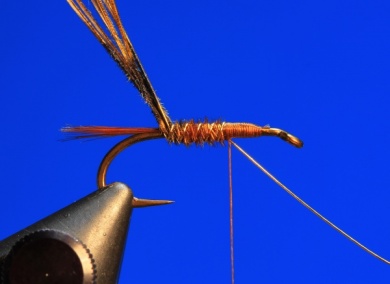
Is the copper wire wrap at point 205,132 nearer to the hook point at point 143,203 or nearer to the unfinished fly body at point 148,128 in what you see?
the unfinished fly body at point 148,128

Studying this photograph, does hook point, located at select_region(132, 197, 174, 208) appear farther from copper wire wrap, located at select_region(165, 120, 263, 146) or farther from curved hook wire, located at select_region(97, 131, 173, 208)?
copper wire wrap, located at select_region(165, 120, 263, 146)

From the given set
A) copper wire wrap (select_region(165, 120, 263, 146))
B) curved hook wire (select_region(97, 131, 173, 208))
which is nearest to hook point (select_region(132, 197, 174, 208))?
curved hook wire (select_region(97, 131, 173, 208))

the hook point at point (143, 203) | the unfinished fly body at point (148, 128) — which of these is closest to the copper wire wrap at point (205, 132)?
the unfinished fly body at point (148, 128)

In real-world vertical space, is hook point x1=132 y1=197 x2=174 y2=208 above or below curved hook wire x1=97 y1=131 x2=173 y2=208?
below

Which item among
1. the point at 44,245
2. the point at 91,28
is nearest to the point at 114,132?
the point at 91,28

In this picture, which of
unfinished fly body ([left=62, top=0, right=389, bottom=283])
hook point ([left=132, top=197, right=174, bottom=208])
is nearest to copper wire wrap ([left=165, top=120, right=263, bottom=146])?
unfinished fly body ([left=62, top=0, right=389, bottom=283])

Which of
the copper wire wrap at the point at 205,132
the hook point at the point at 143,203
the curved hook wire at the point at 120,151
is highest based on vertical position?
the copper wire wrap at the point at 205,132

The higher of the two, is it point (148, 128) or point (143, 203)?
point (148, 128)

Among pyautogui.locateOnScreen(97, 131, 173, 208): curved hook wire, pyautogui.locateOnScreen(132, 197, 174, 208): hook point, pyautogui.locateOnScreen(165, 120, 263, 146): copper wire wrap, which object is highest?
pyautogui.locateOnScreen(165, 120, 263, 146): copper wire wrap

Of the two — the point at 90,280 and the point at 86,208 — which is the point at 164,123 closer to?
the point at 86,208

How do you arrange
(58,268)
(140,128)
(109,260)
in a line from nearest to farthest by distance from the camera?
(58,268) < (109,260) < (140,128)

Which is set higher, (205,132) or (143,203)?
(205,132)
